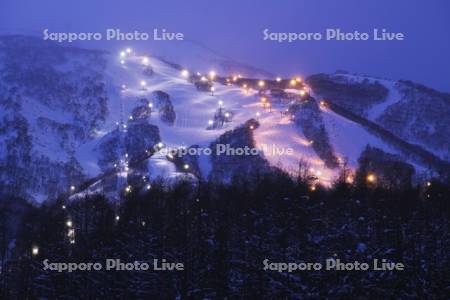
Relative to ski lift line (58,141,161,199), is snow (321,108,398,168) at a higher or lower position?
higher

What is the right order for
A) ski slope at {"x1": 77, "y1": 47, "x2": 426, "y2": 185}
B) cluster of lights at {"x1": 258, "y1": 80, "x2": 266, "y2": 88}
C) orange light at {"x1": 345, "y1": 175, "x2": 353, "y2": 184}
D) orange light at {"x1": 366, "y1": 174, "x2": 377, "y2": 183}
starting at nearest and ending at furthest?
orange light at {"x1": 366, "y1": 174, "x2": 377, "y2": 183} < orange light at {"x1": 345, "y1": 175, "x2": 353, "y2": 184} < ski slope at {"x1": 77, "y1": 47, "x2": 426, "y2": 185} < cluster of lights at {"x1": 258, "y1": 80, "x2": 266, "y2": 88}

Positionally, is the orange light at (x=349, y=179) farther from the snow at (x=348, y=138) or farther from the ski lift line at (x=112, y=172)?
the ski lift line at (x=112, y=172)

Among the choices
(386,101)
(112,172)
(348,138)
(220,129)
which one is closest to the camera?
(112,172)

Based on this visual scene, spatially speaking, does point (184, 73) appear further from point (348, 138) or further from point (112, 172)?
point (112, 172)

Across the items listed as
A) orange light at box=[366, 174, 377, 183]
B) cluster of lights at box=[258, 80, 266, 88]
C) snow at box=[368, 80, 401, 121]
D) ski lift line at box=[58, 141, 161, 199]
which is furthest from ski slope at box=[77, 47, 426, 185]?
orange light at box=[366, 174, 377, 183]

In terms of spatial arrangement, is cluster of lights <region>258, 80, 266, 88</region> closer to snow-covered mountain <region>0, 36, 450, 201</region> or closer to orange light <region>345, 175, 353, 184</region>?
snow-covered mountain <region>0, 36, 450, 201</region>

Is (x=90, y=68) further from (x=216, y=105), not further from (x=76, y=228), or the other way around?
(x=76, y=228)

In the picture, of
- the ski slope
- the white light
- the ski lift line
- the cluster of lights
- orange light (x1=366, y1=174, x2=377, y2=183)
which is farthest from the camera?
the white light

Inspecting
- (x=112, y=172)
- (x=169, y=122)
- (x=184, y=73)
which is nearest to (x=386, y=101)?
(x=184, y=73)

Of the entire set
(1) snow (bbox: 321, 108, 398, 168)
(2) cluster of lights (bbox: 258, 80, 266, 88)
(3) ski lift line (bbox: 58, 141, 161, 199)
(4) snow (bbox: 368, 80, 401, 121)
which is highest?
(4) snow (bbox: 368, 80, 401, 121)

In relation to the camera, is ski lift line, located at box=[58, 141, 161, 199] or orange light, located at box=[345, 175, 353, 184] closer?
orange light, located at box=[345, 175, 353, 184]
